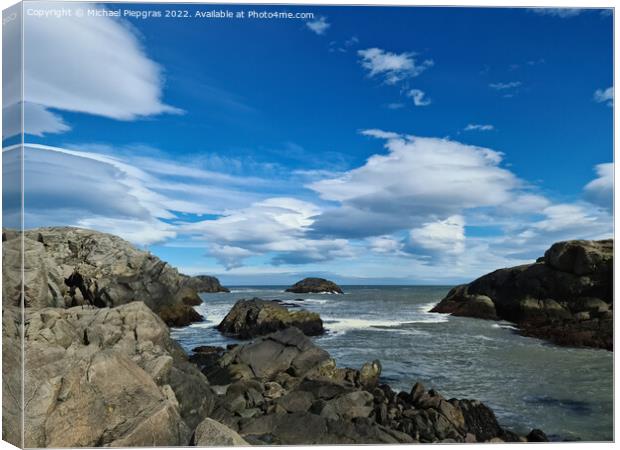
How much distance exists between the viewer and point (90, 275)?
37.0 ft

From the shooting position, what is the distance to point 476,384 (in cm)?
848

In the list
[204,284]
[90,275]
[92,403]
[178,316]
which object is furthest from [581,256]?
[90,275]

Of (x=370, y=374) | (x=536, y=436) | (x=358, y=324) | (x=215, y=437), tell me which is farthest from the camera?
(x=358, y=324)

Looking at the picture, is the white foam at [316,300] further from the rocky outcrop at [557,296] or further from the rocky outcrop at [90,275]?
the rocky outcrop at [557,296]

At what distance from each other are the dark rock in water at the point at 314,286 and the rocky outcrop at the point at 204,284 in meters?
1.57

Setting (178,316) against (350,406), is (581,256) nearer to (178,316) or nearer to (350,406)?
(350,406)

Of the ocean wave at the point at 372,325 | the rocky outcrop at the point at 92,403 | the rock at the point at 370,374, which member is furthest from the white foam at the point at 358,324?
the rocky outcrop at the point at 92,403

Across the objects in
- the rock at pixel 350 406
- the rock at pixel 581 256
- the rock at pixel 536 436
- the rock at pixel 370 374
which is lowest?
the rock at pixel 536 436

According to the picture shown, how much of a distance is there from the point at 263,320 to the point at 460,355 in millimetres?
5643

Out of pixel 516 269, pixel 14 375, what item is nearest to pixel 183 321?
pixel 14 375

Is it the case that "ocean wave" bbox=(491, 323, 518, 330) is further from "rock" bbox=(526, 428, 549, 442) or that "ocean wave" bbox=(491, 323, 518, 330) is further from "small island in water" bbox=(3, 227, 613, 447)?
"rock" bbox=(526, 428, 549, 442)

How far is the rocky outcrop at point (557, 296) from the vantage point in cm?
812

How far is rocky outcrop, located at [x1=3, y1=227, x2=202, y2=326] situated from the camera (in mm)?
6969

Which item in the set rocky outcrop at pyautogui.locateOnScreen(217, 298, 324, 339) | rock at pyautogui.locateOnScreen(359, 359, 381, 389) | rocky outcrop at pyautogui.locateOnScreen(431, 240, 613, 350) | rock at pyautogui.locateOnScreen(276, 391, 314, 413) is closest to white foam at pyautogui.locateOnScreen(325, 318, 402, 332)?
rocky outcrop at pyautogui.locateOnScreen(217, 298, 324, 339)
